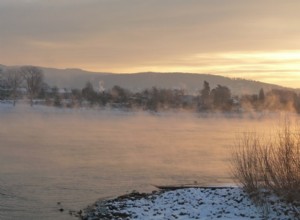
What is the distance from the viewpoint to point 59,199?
65.3 ft

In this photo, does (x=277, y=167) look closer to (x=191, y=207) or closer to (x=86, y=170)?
(x=191, y=207)

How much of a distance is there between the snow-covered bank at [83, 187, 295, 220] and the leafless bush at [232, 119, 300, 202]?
469 mm

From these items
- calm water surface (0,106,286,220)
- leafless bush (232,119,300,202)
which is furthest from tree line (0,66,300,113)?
leafless bush (232,119,300,202)

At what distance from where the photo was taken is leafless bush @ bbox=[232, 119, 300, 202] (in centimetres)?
1548

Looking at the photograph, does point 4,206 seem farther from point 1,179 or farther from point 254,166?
point 254,166

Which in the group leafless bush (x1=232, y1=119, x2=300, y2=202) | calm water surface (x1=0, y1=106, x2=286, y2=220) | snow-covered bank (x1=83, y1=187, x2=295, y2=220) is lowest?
calm water surface (x1=0, y1=106, x2=286, y2=220)

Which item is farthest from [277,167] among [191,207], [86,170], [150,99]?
[150,99]

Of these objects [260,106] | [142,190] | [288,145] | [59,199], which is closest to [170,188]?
[142,190]

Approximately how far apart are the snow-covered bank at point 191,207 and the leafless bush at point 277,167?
0.47 m

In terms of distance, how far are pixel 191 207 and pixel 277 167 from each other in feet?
11.0

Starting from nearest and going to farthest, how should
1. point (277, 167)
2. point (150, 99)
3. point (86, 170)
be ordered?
point (277, 167) < point (86, 170) < point (150, 99)

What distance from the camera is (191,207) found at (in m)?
17.6

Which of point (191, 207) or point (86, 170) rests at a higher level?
point (191, 207)

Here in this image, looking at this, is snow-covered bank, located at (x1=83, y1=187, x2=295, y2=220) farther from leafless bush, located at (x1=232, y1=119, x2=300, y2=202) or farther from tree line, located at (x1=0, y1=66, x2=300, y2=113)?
tree line, located at (x1=0, y1=66, x2=300, y2=113)
